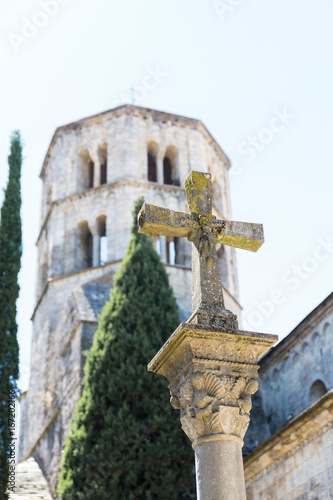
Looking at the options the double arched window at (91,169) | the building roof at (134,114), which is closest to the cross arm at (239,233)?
the double arched window at (91,169)

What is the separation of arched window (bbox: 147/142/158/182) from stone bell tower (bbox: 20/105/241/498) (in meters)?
0.03

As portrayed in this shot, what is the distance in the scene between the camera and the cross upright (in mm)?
6035

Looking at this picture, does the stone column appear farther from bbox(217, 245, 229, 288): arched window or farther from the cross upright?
bbox(217, 245, 229, 288): arched window

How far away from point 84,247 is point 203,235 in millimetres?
15284

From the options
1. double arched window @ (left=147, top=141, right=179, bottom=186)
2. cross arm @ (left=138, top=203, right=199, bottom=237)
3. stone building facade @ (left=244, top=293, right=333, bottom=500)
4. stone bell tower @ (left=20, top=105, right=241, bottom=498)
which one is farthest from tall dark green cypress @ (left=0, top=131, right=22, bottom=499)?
cross arm @ (left=138, top=203, right=199, bottom=237)

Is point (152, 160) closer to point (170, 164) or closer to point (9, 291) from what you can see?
point (170, 164)

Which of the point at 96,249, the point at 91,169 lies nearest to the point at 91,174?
the point at 91,169

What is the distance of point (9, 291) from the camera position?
14.2m

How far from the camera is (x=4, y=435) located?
1213cm

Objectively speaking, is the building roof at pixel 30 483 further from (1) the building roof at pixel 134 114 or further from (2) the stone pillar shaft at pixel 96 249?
(1) the building roof at pixel 134 114

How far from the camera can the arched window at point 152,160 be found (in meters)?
22.8

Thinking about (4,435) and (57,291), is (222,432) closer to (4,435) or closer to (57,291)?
(4,435)

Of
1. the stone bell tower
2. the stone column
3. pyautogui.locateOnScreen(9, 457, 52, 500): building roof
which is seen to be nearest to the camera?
the stone column

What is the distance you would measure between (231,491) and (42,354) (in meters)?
15.5
